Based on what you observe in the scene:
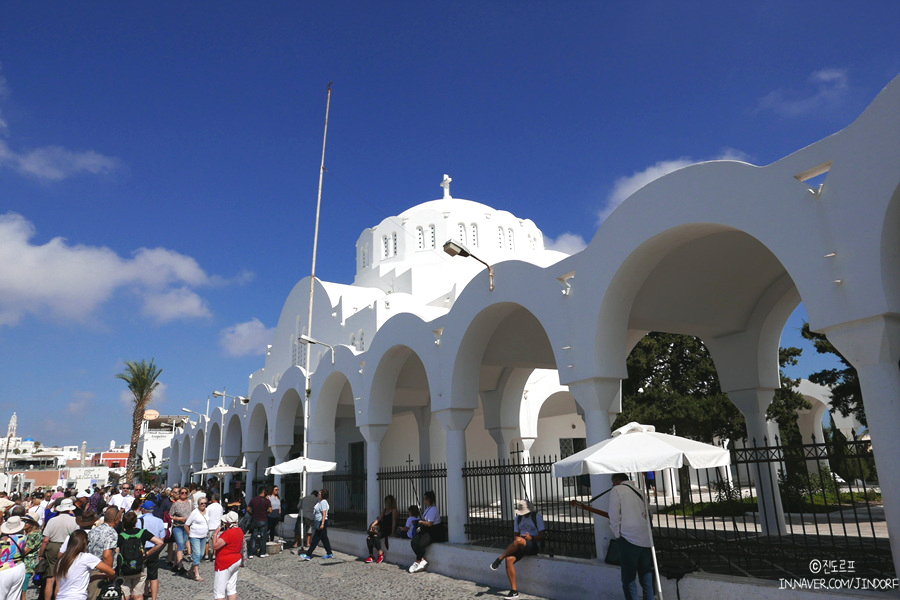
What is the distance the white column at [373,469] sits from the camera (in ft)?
41.4

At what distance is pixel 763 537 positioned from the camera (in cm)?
908

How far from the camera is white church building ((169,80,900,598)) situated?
5.17 m

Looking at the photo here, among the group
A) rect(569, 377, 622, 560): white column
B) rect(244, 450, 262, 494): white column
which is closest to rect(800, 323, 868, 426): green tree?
rect(569, 377, 622, 560): white column

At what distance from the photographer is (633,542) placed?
612 centimetres

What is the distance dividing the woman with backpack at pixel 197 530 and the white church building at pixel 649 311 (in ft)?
10.9

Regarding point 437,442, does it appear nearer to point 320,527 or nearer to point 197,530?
point 320,527

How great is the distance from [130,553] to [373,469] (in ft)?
19.9

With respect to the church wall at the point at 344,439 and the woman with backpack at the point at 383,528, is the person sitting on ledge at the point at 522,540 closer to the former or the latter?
the woman with backpack at the point at 383,528

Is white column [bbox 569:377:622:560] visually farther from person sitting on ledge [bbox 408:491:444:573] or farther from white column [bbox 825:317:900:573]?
person sitting on ledge [bbox 408:491:444:573]

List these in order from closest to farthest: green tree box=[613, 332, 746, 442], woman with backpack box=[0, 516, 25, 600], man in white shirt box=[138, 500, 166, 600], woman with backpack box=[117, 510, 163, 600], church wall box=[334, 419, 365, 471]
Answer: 1. woman with backpack box=[0, 516, 25, 600]
2. woman with backpack box=[117, 510, 163, 600]
3. man in white shirt box=[138, 500, 166, 600]
4. green tree box=[613, 332, 746, 442]
5. church wall box=[334, 419, 365, 471]

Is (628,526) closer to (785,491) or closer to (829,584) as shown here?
(829,584)

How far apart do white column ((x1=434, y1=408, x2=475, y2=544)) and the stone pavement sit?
77 cm

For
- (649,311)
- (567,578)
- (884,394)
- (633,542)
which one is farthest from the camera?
(649,311)

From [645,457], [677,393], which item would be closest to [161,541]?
[645,457]
